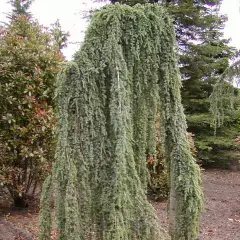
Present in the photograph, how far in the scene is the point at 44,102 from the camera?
4871 millimetres

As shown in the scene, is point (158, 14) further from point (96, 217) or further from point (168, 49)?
point (96, 217)

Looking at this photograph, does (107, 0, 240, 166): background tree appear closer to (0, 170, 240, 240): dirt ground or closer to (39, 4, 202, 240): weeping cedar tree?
(0, 170, 240, 240): dirt ground

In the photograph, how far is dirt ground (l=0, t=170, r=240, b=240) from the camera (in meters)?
4.45

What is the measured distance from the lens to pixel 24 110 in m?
4.75

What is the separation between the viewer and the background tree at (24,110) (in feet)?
15.5

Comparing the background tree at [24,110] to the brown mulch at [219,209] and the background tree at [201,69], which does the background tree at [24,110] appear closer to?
the brown mulch at [219,209]

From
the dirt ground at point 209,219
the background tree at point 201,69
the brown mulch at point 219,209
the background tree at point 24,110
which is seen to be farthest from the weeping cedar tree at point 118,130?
the background tree at point 201,69

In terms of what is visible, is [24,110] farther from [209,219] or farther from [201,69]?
[201,69]

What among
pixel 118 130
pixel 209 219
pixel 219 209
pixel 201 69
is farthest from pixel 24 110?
pixel 201 69

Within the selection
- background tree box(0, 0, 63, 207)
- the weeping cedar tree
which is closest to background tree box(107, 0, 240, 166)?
background tree box(0, 0, 63, 207)

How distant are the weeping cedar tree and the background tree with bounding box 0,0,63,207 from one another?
2487 mm

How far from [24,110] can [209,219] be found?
12.4 feet

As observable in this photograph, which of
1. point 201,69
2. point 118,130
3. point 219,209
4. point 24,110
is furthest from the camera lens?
point 201,69

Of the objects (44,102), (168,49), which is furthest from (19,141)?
(168,49)
